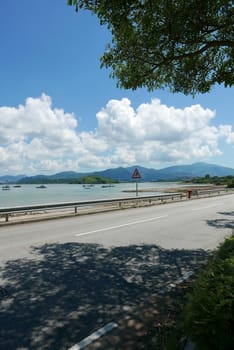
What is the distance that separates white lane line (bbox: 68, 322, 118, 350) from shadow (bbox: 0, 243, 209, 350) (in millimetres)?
88

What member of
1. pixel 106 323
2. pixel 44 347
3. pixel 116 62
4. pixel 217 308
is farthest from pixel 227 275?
pixel 116 62

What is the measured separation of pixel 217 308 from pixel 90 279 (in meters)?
3.37

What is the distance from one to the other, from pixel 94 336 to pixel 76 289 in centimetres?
152

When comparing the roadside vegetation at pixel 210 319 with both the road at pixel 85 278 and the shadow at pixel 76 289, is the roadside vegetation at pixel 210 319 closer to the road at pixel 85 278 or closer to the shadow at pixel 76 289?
the road at pixel 85 278

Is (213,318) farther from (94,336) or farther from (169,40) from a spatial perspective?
(169,40)

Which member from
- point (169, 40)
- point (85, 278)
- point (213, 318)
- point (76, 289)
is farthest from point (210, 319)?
point (169, 40)

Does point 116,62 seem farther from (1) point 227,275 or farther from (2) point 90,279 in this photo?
(1) point 227,275

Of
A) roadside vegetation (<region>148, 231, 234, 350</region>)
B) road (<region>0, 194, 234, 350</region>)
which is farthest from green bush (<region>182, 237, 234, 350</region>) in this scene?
road (<region>0, 194, 234, 350</region>)

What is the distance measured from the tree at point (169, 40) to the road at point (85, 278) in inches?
186

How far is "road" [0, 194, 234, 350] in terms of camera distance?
3621mm

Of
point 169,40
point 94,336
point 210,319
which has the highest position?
point 169,40

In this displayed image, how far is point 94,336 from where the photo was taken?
11.4 ft

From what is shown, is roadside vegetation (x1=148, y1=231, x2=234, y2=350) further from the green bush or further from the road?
the road

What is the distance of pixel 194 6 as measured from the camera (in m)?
5.60
